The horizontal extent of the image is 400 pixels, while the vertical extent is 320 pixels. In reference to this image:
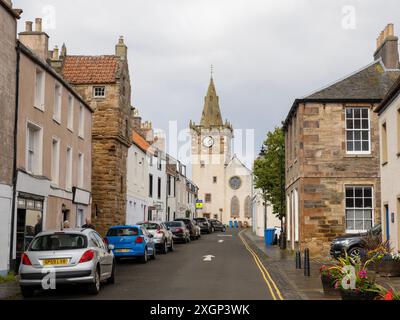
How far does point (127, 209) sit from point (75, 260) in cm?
2692

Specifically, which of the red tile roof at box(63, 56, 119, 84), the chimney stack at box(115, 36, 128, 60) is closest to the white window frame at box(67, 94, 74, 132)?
the red tile roof at box(63, 56, 119, 84)

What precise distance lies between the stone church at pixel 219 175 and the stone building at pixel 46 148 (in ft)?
242

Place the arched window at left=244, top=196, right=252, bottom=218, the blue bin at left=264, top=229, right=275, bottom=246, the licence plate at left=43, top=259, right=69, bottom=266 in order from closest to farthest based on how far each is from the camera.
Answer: the licence plate at left=43, top=259, right=69, bottom=266, the blue bin at left=264, top=229, right=275, bottom=246, the arched window at left=244, top=196, right=252, bottom=218

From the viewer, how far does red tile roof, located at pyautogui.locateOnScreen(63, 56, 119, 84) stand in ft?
121

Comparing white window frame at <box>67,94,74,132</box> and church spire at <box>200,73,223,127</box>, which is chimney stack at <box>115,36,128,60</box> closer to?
white window frame at <box>67,94,74,132</box>

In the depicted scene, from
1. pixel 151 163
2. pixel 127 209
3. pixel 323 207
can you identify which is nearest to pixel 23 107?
pixel 323 207

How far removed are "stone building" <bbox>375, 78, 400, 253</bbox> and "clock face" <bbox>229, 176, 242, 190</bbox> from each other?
81793 mm

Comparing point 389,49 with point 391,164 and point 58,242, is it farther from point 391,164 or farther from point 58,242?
point 58,242

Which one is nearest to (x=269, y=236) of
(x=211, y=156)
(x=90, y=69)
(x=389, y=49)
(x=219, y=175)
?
(x=389, y=49)

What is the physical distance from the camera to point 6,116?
1909 cm

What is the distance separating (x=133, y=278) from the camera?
721 inches

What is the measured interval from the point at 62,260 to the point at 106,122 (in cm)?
2242

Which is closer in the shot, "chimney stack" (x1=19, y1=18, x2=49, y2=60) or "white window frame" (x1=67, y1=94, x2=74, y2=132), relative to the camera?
"white window frame" (x1=67, y1=94, x2=74, y2=132)

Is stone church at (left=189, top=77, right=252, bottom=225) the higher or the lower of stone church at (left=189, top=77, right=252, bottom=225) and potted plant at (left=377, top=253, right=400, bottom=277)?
the higher
